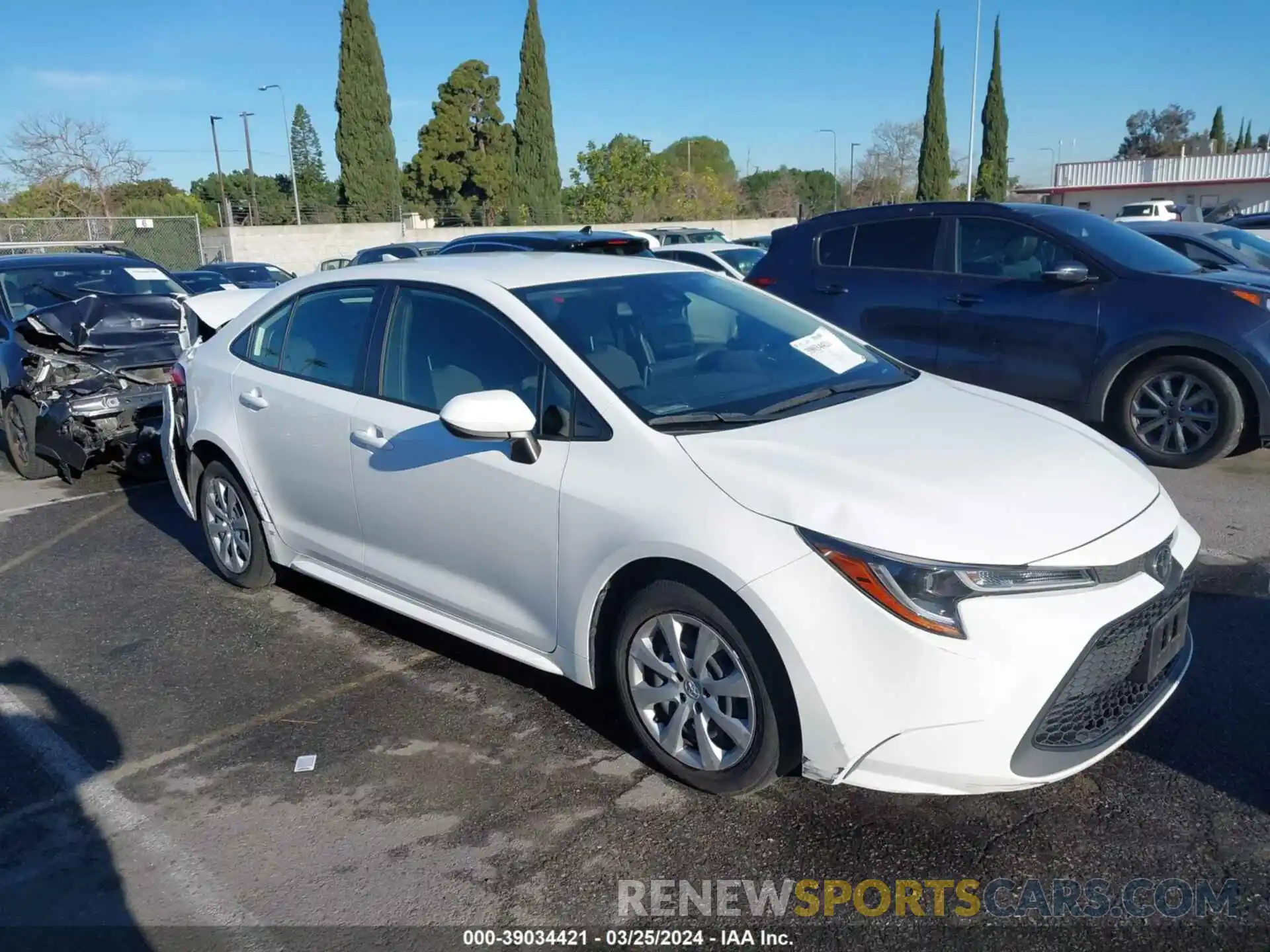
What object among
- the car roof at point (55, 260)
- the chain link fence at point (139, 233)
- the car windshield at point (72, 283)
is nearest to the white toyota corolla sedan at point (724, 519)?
the car windshield at point (72, 283)

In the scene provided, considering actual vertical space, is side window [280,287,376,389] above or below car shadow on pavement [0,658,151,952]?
above

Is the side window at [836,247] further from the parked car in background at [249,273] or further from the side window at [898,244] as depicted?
the parked car in background at [249,273]

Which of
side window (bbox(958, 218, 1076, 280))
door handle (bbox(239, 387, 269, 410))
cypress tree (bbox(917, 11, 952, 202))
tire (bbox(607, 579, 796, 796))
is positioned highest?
cypress tree (bbox(917, 11, 952, 202))

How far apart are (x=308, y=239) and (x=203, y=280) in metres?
17.5

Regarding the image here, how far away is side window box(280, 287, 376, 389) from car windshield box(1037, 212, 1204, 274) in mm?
4896

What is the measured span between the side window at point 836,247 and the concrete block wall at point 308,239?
80.0 feet

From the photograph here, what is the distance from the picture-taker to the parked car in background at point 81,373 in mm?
7277

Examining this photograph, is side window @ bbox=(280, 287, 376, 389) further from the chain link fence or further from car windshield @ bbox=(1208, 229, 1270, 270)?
the chain link fence

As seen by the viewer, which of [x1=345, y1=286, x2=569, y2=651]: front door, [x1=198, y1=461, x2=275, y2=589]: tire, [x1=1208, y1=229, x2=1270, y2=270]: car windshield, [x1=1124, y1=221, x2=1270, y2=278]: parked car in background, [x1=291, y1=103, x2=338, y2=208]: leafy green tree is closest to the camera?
[x1=345, y1=286, x2=569, y2=651]: front door

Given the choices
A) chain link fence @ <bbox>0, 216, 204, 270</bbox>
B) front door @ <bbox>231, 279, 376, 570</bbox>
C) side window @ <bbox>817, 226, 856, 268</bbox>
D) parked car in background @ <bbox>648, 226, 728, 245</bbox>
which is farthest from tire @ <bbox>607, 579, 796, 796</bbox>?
chain link fence @ <bbox>0, 216, 204, 270</bbox>

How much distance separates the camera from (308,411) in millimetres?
4414

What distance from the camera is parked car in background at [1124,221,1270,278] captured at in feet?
29.5

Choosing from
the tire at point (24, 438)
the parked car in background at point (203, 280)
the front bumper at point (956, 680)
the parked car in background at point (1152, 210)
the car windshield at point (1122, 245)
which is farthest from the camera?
the parked car in background at point (1152, 210)

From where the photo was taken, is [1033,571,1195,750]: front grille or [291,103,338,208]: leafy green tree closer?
[1033,571,1195,750]: front grille
